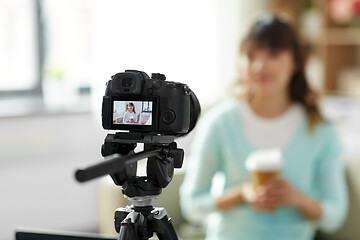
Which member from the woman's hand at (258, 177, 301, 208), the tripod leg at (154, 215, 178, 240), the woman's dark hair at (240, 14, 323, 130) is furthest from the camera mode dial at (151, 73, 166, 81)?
the woman's dark hair at (240, 14, 323, 130)

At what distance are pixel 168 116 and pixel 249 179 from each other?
3.88 feet

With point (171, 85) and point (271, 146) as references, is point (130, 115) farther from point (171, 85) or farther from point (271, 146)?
point (271, 146)

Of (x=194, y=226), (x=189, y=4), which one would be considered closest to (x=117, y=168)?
(x=194, y=226)

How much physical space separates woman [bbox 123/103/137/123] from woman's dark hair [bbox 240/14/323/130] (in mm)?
1126

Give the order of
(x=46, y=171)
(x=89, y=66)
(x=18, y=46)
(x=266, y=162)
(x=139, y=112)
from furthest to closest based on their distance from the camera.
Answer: (x=89, y=66) → (x=18, y=46) → (x=46, y=171) → (x=266, y=162) → (x=139, y=112)

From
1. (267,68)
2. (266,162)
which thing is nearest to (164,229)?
(266,162)

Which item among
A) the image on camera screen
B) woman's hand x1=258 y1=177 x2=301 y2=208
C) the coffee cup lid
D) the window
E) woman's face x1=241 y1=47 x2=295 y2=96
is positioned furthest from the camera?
the window

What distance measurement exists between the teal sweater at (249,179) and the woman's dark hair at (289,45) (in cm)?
6

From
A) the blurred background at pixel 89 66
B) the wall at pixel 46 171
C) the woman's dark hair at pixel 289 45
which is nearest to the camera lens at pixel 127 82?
the woman's dark hair at pixel 289 45

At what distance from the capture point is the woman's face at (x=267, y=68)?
72.4 inches

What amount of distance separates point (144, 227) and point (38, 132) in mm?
2610

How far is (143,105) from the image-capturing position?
31.4 inches

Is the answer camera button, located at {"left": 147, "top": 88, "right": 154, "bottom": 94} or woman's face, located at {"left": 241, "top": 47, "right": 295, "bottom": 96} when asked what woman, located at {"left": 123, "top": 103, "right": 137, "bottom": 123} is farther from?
woman's face, located at {"left": 241, "top": 47, "right": 295, "bottom": 96}

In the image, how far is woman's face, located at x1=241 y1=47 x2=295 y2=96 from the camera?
1840mm
